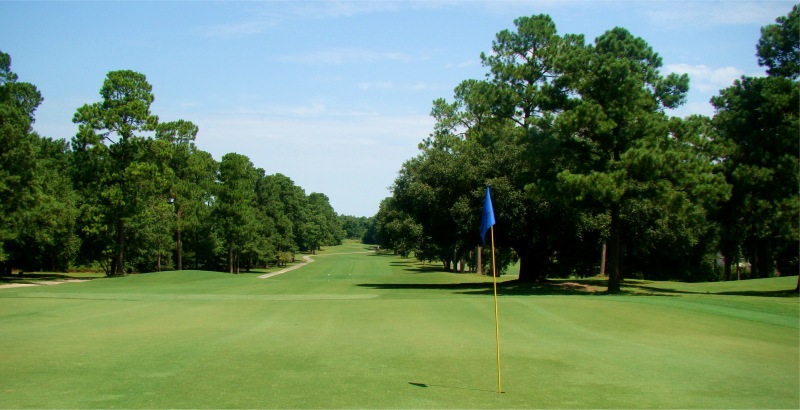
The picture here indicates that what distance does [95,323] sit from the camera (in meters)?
18.9

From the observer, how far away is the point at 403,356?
43.6 feet

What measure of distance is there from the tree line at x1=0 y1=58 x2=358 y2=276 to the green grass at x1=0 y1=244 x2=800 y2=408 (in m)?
21.8

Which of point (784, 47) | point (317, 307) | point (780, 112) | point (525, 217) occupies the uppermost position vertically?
point (784, 47)

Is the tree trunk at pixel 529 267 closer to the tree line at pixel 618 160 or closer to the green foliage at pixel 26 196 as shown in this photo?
the tree line at pixel 618 160

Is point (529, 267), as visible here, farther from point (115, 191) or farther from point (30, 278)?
point (30, 278)

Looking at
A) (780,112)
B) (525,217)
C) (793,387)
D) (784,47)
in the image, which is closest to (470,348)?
(793,387)

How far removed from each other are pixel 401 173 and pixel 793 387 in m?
42.8

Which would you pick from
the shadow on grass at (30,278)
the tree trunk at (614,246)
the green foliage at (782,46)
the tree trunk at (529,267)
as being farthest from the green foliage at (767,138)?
the shadow on grass at (30,278)

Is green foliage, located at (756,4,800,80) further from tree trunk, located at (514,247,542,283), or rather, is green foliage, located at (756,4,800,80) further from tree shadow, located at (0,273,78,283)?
tree shadow, located at (0,273,78,283)

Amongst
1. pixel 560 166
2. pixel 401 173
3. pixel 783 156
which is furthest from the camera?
pixel 401 173

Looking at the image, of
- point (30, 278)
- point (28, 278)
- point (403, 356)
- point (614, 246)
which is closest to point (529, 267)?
point (614, 246)

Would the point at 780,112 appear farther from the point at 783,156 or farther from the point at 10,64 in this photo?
the point at 10,64

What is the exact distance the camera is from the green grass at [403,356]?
973cm

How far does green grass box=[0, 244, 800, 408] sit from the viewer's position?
383 inches
